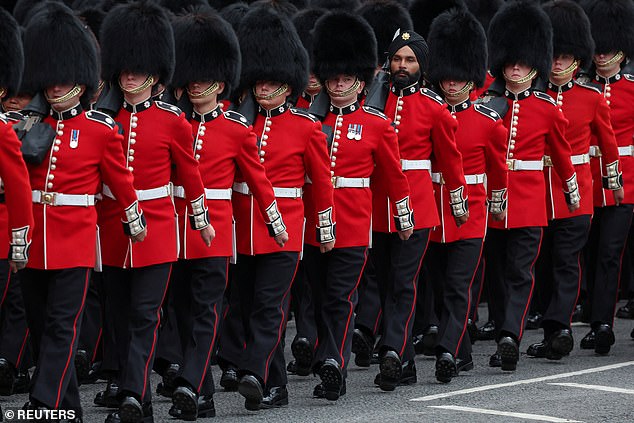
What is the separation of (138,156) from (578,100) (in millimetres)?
3000

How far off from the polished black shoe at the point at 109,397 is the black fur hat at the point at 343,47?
1888 mm

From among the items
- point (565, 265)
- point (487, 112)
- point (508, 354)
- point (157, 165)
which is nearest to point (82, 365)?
point (157, 165)

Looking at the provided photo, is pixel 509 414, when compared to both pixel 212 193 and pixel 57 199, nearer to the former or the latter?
pixel 212 193

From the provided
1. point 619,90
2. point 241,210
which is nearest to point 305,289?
point 241,210

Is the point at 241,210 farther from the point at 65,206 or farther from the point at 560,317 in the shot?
the point at 560,317

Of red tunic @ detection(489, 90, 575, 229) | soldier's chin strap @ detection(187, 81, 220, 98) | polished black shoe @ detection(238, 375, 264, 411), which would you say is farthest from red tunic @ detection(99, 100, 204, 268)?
red tunic @ detection(489, 90, 575, 229)

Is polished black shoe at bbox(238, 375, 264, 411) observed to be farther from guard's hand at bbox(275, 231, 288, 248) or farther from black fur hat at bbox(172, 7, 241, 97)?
black fur hat at bbox(172, 7, 241, 97)

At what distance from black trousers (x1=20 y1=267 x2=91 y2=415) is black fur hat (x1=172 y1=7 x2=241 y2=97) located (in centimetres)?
125

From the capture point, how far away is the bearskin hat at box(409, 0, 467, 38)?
9.48m

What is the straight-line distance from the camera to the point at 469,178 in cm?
815

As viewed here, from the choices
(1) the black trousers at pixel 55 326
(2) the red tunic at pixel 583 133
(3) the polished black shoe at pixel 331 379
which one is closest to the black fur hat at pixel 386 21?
(2) the red tunic at pixel 583 133

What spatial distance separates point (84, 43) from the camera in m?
6.63

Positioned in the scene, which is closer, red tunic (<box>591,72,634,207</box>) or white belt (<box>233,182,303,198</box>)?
white belt (<box>233,182,303,198</box>)

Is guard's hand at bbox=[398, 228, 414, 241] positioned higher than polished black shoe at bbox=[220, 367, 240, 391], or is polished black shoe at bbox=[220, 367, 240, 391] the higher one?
guard's hand at bbox=[398, 228, 414, 241]
